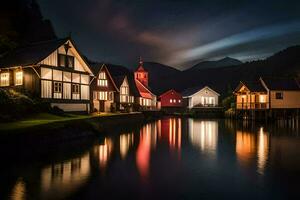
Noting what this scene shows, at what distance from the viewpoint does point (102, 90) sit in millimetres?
51844

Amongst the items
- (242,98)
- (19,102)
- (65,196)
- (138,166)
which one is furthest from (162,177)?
(242,98)

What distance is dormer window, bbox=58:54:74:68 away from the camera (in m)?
36.8

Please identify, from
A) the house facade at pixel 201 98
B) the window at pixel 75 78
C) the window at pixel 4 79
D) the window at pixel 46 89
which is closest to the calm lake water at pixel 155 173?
the window at pixel 46 89

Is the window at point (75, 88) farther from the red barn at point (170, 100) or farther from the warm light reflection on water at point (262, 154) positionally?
the red barn at point (170, 100)

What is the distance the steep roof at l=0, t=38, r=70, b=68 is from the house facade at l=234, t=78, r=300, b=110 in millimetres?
35825

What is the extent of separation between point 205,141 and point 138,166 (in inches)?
493

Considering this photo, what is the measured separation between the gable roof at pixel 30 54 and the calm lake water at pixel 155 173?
609 inches

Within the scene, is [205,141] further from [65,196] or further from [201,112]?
[201,112]

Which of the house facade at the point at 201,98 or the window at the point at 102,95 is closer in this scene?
the window at the point at 102,95

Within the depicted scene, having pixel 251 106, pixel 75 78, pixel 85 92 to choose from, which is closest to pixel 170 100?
pixel 251 106

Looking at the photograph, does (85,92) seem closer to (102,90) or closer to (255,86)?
(102,90)

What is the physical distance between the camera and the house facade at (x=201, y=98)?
81500mm

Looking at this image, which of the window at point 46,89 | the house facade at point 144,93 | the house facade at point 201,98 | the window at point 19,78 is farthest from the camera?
the house facade at point 201,98

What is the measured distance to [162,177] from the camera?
14789 millimetres
